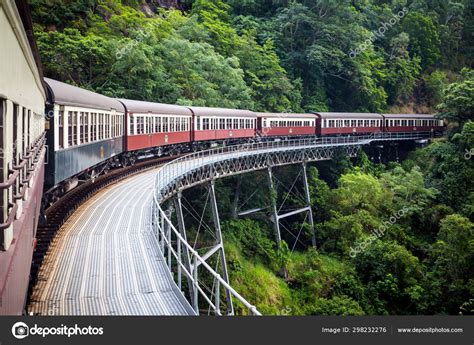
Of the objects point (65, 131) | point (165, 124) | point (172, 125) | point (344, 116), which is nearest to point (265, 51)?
point (344, 116)

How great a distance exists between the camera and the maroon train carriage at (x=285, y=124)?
35062mm

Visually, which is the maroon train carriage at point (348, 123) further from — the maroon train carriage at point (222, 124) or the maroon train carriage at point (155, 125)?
the maroon train carriage at point (155, 125)

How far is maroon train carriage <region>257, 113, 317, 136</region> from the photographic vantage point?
35.1 m

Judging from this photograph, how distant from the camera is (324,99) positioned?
48531 mm

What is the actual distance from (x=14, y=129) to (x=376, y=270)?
65.7 ft

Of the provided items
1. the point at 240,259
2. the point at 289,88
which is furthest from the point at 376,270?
the point at 289,88

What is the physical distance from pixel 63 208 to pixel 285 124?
24.8m

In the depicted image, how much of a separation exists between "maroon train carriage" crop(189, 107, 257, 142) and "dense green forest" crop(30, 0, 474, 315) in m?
2.72

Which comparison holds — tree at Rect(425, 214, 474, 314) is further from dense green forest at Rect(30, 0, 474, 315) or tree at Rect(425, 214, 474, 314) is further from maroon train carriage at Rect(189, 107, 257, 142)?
maroon train carriage at Rect(189, 107, 257, 142)

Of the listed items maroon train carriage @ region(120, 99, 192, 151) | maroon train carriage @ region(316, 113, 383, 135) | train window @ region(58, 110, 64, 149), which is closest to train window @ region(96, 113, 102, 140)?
train window @ region(58, 110, 64, 149)

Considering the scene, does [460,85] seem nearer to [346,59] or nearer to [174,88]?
[346,59]

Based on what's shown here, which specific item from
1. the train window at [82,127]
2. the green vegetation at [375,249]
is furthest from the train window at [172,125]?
the train window at [82,127]

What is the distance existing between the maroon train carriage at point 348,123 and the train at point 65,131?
76 millimetres

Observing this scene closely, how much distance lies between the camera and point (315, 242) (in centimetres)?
2889
